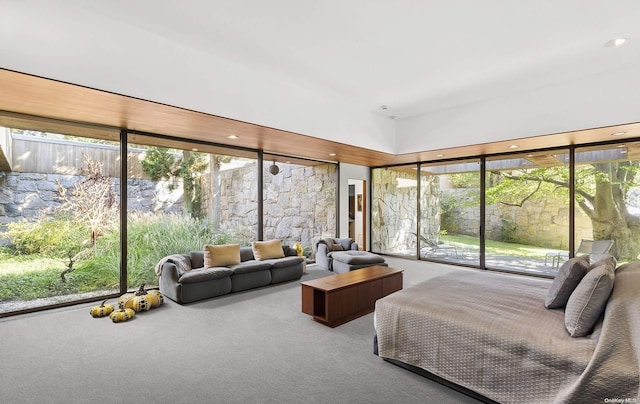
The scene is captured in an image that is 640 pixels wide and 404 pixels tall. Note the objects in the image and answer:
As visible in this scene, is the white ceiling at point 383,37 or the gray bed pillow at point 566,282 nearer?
the gray bed pillow at point 566,282

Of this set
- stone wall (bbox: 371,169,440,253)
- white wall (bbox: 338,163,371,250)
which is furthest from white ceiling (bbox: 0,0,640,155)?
white wall (bbox: 338,163,371,250)

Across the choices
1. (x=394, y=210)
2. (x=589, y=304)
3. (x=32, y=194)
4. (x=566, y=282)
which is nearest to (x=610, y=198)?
(x=394, y=210)

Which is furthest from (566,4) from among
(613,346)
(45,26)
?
(45,26)

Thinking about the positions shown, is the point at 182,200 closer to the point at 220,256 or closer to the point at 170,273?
the point at 220,256

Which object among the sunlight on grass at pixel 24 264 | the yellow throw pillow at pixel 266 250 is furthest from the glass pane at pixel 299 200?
the sunlight on grass at pixel 24 264

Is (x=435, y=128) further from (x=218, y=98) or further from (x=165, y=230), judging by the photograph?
(x=165, y=230)

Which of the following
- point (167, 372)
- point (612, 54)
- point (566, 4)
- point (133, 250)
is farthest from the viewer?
point (133, 250)

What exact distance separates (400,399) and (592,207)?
5.43 m

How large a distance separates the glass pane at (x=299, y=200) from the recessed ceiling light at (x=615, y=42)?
5.26m

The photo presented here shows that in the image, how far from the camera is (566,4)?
2670 millimetres

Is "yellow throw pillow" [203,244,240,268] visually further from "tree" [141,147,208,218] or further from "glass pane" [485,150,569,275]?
"glass pane" [485,150,569,275]

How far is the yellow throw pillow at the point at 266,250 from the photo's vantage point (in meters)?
5.45

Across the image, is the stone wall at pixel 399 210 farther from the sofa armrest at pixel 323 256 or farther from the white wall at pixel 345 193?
the sofa armrest at pixel 323 256

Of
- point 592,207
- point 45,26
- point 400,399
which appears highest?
point 45,26
